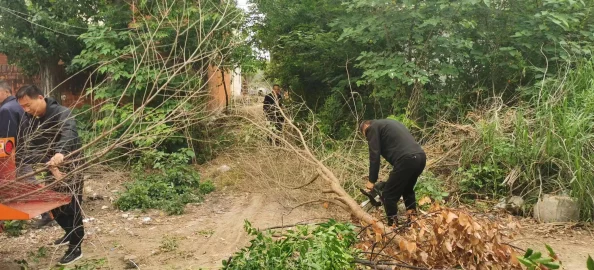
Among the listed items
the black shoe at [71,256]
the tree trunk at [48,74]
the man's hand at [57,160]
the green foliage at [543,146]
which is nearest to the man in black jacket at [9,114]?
the man's hand at [57,160]

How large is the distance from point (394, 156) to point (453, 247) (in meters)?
1.65

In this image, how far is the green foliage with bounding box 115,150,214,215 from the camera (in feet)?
24.1

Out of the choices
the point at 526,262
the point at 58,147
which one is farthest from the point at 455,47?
the point at 58,147

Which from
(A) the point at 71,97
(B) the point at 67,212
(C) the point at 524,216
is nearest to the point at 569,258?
(C) the point at 524,216

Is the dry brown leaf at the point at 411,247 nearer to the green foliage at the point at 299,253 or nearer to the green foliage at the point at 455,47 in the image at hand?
the green foliage at the point at 299,253

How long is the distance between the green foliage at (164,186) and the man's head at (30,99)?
2.11 metres

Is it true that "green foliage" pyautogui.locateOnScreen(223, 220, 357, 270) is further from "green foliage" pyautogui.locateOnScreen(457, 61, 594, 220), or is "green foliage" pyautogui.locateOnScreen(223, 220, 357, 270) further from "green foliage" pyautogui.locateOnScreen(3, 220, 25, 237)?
"green foliage" pyautogui.locateOnScreen(457, 61, 594, 220)

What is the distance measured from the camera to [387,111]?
1019cm

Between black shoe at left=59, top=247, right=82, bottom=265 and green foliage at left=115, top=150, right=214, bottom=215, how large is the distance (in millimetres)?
1920

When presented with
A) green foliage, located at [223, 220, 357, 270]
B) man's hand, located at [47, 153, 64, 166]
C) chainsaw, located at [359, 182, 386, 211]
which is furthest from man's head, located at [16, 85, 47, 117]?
chainsaw, located at [359, 182, 386, 211]

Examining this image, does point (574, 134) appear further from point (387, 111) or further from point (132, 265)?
point (132, 265)

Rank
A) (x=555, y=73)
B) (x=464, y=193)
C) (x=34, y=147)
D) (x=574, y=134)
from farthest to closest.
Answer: (x=555, y=73) < (x=464, y=193) < (x=574, y=134) < (x=34, y=147)

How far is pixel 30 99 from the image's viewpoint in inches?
186

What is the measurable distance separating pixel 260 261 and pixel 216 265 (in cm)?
138
